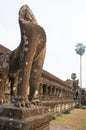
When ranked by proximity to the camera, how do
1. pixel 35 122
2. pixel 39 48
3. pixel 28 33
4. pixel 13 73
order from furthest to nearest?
pixel 13 73 < pixel 39 48 < pixel 28 33 < pixel 35 122

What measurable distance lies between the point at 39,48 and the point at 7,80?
83 centimetres

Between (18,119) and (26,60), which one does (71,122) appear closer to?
(26,60)

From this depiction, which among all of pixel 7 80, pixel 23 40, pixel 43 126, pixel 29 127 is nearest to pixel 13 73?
pixel 7 80

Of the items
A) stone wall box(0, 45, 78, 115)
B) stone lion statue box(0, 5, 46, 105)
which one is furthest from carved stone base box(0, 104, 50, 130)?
stone wall box(0, 45, 78, 115)

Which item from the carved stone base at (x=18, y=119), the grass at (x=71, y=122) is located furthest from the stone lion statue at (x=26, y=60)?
the grass at (x=71, y=122)

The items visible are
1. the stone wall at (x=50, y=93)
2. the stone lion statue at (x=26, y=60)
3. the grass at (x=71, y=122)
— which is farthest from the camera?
the stone wall at (x=50, y=93)

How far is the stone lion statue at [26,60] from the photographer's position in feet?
11.6

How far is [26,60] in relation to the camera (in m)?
3.59

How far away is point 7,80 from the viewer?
4.22 metres

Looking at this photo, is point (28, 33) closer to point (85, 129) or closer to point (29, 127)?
point (29, 127)

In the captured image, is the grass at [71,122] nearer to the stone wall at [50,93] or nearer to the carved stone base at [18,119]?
the stone wall at [50,93]

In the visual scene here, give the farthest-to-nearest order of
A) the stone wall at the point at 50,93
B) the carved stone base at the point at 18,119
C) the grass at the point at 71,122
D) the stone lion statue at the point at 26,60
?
1. the stone wall at the point at 50,93
2. the grass at the point at 71,122
3. the stone lion statue at the point at 26,60
4. the carved stone base at the point at 18,119

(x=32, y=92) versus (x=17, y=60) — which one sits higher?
(x=17, y=60)

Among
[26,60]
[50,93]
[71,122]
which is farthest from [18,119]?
[50,93]
